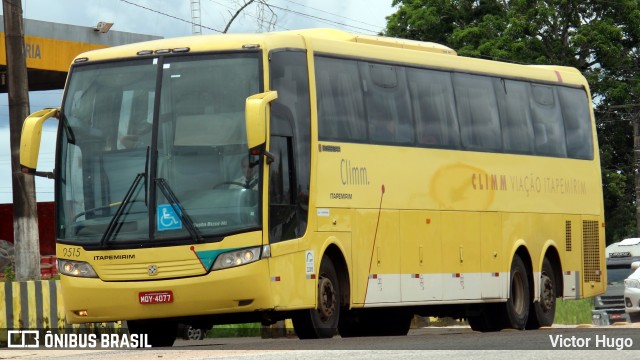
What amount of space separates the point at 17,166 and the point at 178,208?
9268mm

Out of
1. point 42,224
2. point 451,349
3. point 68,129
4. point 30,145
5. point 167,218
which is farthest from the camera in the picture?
point 42,224

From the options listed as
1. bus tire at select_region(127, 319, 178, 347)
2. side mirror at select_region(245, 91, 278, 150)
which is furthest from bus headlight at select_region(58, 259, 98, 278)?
side mirror at select_region(245, 91, 278, 150)

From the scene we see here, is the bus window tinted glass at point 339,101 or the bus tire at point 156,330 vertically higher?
the bus window tinted glass at point 339,101

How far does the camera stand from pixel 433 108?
21.7 m

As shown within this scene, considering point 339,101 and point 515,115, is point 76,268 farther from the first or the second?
point 515,115

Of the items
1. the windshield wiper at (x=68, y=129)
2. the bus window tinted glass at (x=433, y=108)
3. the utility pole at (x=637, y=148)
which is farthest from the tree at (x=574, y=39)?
the windshield wiper at (x=68, y=129)

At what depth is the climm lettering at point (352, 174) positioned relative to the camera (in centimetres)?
1936

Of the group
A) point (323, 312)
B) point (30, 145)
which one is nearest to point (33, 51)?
point (30, 145)

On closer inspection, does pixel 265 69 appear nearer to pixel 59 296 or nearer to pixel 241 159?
pixel 241 159

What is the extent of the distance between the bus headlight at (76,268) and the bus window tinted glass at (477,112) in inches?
255

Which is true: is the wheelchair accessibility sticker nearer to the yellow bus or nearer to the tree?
the yellow bus

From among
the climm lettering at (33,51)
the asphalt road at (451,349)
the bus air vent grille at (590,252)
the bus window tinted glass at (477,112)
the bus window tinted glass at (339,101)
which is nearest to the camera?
the asphalt road at (451,349)

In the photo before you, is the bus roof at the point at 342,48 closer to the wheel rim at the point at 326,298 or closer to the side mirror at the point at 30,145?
the side mirror at the point at 30,145

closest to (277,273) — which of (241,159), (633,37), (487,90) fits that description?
(241,159)
